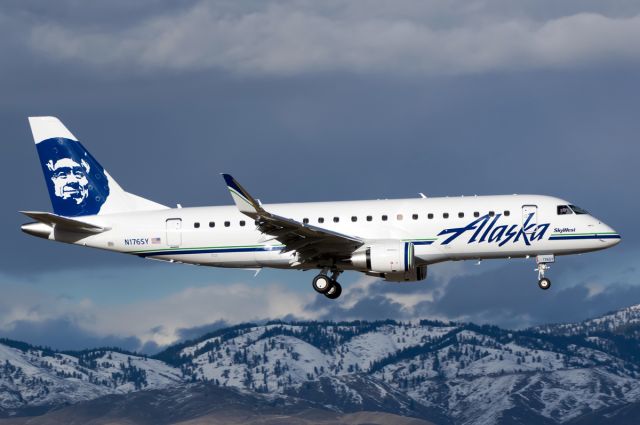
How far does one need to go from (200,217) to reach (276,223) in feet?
30.8

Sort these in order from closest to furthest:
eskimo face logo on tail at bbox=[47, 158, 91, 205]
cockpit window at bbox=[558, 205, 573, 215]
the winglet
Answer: the winglet < cockpit window at bbox=[558, 205, 573, 215] < eskimo face logo on tail at bbox=[47, 158, 91, 205]

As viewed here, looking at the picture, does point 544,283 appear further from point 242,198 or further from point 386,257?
point 242,198

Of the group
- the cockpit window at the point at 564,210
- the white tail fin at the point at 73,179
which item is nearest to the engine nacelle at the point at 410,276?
the cockpit window at the point at 564,210

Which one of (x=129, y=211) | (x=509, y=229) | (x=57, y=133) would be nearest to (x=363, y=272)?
(x=509, y=229)

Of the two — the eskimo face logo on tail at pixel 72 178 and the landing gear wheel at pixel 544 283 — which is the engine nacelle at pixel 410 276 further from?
the eskimo face logo on tail at pixel 72 178

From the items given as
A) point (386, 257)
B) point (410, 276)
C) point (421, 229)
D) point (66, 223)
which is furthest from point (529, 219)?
point (66, 223)

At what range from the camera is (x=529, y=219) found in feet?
273

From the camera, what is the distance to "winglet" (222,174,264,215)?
254 feet

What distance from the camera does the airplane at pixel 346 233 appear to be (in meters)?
83.0

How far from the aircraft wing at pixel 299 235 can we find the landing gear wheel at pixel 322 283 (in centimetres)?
137

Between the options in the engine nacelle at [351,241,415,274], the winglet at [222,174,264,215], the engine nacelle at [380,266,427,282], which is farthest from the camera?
the engine nacelle at [380,266,427,282]

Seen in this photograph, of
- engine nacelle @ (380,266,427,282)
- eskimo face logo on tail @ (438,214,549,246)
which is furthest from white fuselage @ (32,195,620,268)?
engine nacelle @ (380,266,427,282)

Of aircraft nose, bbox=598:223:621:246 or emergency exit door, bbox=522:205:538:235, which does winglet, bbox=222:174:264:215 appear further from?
aircraft nose, bbox=598:223:621:246

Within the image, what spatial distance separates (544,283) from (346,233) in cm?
1284
